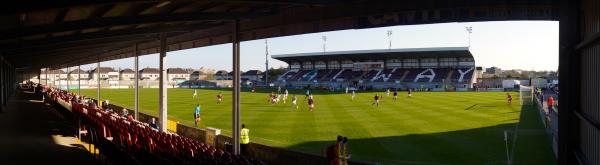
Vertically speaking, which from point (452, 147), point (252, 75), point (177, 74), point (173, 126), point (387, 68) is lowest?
point (452, 147)

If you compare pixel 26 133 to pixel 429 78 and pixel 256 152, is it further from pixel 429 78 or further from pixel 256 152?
pixel 429 78

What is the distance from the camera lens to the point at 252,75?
150 m

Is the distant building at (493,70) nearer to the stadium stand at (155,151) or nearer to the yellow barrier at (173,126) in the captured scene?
the yellow barrier at (173,126)

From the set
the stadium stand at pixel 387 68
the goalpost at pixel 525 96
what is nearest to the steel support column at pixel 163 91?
the goalpost at pixel 525 96

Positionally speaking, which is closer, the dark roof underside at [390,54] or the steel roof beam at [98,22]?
the steel roof beam at [98,22]

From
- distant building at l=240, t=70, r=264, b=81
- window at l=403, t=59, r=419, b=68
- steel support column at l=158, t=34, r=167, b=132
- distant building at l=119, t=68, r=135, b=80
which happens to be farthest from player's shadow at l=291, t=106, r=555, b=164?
distant building at l=119, t=68, r=135, b=80

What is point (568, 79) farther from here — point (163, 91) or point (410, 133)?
point (410, 133)

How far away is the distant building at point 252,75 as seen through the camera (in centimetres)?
14535

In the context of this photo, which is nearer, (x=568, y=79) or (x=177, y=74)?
(x=568, y=79)

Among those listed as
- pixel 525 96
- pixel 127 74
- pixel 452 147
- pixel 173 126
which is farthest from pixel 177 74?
pixel 452 147

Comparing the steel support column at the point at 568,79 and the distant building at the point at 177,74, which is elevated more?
the distant building at the point at 177,74

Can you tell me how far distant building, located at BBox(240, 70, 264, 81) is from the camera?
14535 cm

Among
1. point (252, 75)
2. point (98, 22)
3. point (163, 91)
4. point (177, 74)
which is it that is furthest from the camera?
point (177, 74)

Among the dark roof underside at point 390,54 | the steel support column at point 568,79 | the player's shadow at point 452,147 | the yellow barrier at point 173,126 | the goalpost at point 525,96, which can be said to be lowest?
the player's shadow at point 452,147
